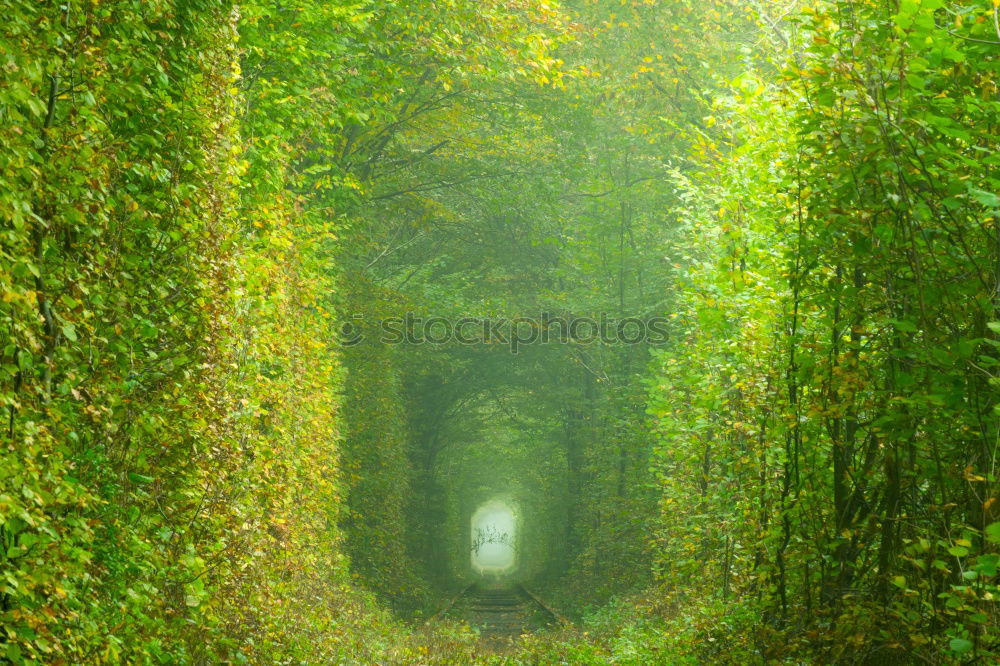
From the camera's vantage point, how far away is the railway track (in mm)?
23688

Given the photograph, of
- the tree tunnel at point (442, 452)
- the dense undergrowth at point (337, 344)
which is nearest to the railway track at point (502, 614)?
the tree tunnel at point (442, 452)

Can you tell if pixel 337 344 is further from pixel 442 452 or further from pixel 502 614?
pixel 442 452

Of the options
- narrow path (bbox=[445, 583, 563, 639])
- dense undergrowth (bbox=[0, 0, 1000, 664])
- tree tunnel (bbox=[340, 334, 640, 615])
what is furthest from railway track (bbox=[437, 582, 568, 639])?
dense undergrowth (bbox=[0, 0, 1000, 664])

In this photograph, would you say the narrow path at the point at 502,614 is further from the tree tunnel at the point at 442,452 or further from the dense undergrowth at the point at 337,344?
the dense undergrowth at the point at 337,344

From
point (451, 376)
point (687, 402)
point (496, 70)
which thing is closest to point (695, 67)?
point (496, 70)

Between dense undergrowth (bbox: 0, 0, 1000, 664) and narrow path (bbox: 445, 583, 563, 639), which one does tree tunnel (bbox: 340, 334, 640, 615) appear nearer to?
narrow path (bbox: 445, 583, 563, 639)

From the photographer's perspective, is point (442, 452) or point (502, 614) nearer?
point (502, 614)

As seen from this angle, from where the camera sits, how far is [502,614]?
94.3 feet

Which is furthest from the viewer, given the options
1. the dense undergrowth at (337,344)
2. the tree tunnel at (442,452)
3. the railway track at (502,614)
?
the railway track at (502,614)

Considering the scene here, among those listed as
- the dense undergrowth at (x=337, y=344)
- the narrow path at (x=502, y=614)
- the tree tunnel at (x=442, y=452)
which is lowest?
the narrow path at (x=502, y=614)

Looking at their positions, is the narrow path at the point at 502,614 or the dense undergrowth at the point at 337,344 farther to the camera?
the narrow path at the point at 502,614

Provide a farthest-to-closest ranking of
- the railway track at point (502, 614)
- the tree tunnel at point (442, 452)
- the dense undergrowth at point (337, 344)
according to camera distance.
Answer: the railway track at point (502, 614) < the tree tunnel at point (442, 452) < the dense undergrowth at point (337, 344)

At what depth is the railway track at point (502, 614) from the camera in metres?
23.7

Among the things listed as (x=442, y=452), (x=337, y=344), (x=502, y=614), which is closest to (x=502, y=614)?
(x=502, y=614)
